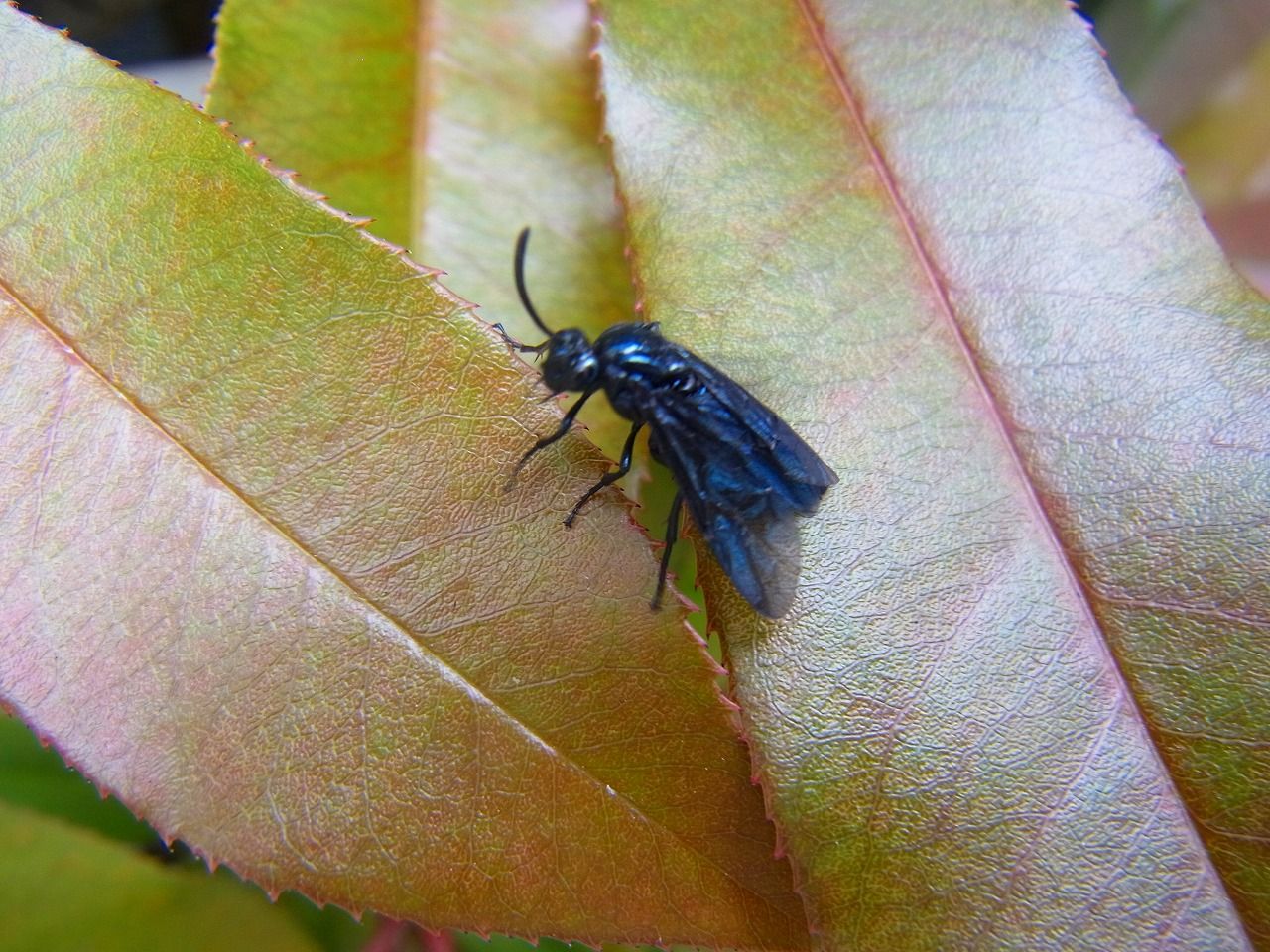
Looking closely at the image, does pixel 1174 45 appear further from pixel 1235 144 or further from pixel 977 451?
pixel 977 451

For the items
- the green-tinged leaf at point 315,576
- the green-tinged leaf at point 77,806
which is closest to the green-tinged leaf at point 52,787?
the green-tinged leaf at point 77,806

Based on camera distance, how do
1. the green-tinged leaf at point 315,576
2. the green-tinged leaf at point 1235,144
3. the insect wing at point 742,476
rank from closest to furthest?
the green-tinged leaf at point 315,576 < the insect wing at point 742,476 < the green-tinged leaf at point 1235,144

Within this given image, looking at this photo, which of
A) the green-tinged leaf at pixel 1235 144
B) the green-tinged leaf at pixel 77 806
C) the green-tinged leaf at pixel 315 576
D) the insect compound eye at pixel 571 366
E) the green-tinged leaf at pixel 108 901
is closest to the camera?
the green-tinged leaf at pixel 315 576

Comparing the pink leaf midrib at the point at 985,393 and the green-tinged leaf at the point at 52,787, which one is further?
the green-tinged leaf at the point at 52,787

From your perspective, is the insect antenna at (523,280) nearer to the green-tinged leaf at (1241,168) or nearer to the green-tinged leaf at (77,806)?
the green-tinged leaf at (77,806)

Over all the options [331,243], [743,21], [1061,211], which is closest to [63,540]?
[331,243]

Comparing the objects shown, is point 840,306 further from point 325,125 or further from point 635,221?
point 325,125


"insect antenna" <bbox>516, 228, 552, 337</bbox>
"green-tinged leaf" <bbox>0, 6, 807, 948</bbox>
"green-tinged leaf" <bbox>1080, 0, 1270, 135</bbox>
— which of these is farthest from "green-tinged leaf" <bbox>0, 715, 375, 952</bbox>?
"green-tinged leaf" <bbox>1080, 0, 1270, 135</bbox>
